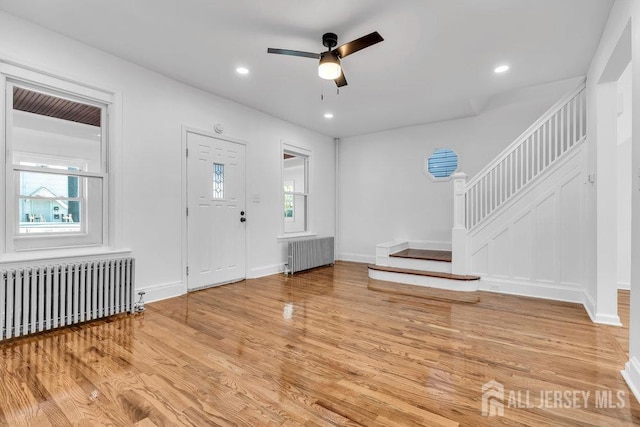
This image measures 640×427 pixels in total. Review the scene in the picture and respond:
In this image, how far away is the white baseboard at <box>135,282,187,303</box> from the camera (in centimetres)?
374

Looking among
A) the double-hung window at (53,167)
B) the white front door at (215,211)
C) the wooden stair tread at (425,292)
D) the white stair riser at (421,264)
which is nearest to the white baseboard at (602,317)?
the wooden stair tread at (425,292)

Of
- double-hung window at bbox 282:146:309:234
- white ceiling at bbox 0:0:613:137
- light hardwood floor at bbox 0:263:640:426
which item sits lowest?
light hardwood floor at bbox 0:263:640:426

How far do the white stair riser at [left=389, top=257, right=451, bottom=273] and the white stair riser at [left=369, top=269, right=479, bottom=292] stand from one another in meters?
0.30

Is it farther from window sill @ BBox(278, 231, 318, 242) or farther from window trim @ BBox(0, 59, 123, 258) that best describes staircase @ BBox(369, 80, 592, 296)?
window trim @ BBox(0, 59, 123, 258)

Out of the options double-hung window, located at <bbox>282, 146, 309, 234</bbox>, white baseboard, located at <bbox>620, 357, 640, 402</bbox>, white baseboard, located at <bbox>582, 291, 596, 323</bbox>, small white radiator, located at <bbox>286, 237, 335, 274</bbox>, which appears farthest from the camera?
double-hung window, located at <bbox>282, 146, 309, 234</bbox>

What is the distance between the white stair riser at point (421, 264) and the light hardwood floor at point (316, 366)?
108 centimetres

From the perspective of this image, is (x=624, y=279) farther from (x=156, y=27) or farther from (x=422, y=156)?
(x=156, y=27)

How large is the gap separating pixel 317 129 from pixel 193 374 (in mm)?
5242

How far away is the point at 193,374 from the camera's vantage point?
6.94ft

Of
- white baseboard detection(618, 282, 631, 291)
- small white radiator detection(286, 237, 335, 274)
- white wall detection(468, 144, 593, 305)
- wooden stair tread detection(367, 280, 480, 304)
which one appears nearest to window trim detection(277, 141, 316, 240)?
small white radiator detection(286, 237, 335, 274)

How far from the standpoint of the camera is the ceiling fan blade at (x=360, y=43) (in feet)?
8.41

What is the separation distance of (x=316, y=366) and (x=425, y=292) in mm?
2554

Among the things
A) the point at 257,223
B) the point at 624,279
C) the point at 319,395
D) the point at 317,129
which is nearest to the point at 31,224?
the point at 257,223

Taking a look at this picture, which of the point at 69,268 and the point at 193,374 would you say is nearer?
the point at 193,374
